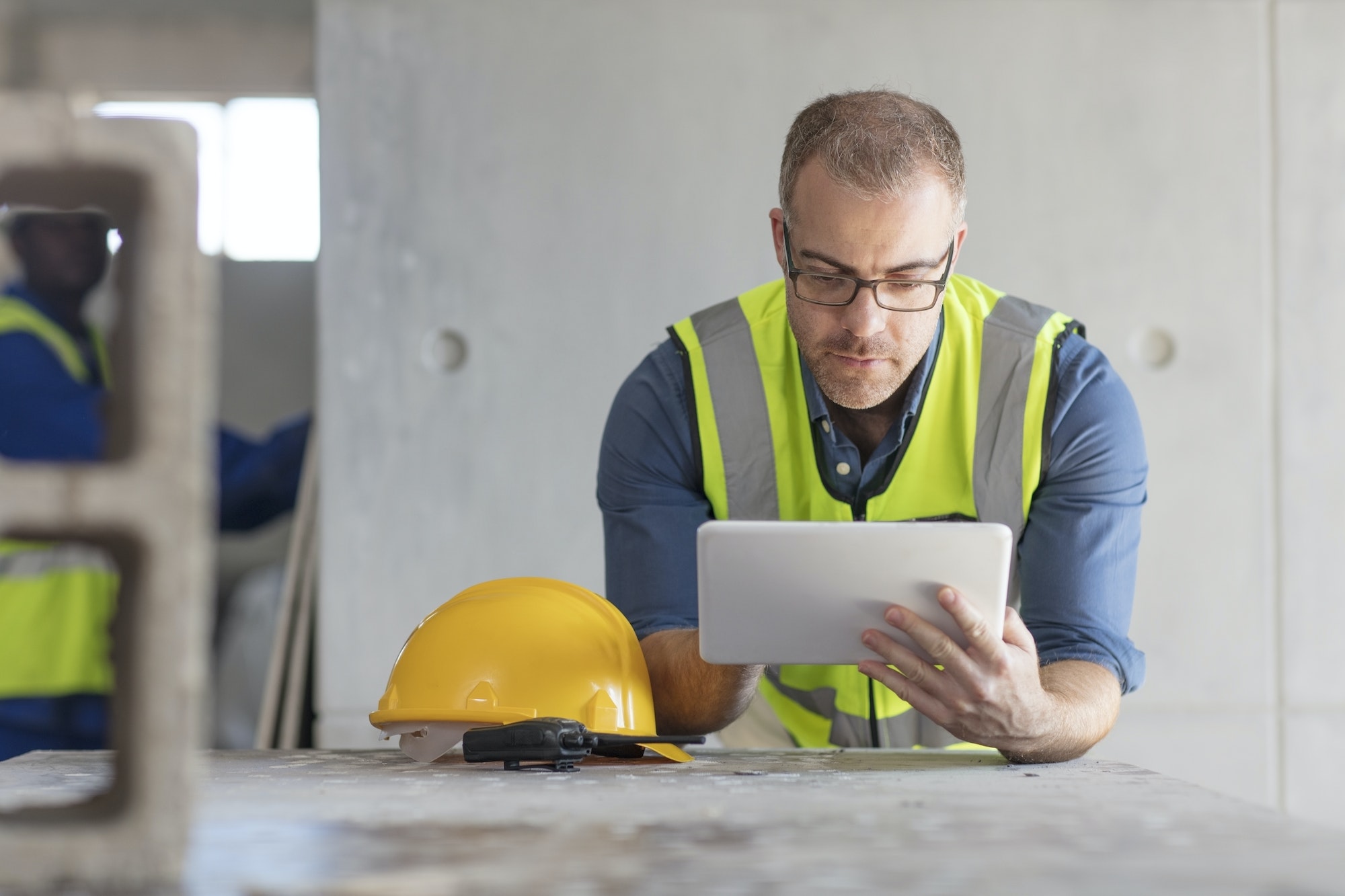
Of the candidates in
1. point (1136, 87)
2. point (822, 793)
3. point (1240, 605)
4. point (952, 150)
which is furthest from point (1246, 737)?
point (822, 793)

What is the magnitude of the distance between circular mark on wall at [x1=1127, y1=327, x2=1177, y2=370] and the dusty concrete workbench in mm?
2215

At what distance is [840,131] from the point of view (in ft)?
6.33

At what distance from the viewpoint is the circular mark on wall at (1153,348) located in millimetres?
3314

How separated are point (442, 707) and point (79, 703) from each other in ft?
7.86

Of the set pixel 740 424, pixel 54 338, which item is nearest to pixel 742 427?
pixel 740 424

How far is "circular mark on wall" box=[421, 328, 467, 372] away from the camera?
3230 mm

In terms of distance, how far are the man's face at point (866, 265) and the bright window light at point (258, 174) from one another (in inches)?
146

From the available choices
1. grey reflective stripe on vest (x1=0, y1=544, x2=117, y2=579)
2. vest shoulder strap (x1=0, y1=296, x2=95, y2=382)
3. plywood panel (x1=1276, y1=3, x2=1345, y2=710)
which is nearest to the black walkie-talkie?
grey reflective stripe on vest (x1=0, y1=544, x2=117, y2=579)

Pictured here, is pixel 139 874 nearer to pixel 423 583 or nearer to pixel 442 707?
pixel 442 707

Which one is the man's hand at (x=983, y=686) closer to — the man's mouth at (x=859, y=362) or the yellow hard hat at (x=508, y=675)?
the yellow hard hat at (x=508, y=675)

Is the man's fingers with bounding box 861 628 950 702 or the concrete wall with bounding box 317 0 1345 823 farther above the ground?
the concrete wall with bounding box 317 0 1345 823

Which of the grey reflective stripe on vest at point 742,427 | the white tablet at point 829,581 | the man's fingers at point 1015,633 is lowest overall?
the man's fingers at point 1015,633

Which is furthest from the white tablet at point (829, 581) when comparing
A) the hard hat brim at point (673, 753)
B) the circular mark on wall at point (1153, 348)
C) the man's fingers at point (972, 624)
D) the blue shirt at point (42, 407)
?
the blue shirt at point (42, 407)

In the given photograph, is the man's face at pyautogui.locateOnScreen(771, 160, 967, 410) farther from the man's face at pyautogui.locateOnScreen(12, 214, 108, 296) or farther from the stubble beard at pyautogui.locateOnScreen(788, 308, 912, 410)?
the man's face at pyautogui.locateOnScreen(12, 214, 108, 296)
